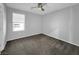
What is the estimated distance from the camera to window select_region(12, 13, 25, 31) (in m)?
1.29

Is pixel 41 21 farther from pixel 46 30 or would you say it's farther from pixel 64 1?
pixel 64 1

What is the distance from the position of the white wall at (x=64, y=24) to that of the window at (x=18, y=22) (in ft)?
1.45

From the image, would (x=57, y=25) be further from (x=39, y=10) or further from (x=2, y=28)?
(x=2, y=28)

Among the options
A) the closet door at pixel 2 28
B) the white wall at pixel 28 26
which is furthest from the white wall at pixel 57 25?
the closet door at pixel 2 28

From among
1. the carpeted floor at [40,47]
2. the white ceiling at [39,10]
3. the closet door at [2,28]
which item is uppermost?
the white ceiling at [39,10]

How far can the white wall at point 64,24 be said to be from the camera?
53.3 inches

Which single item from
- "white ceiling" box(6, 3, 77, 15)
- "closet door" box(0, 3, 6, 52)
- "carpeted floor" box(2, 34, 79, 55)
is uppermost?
"white ceiling" box(6, 3, 77, 15)

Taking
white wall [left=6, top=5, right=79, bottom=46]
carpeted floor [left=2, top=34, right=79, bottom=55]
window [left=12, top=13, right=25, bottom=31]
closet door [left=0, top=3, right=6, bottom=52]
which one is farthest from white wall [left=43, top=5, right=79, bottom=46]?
closet door [left=0, top=3, right=6, bottom=52]

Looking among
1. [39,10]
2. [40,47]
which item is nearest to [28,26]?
[39,10]

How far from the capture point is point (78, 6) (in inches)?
50.8

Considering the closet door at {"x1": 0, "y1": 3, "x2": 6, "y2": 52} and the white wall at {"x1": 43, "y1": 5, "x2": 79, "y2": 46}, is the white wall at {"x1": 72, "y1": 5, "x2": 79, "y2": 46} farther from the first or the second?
the closet door at {"x1": 0, "y1": 3, "x2": 6, "y2": 52}

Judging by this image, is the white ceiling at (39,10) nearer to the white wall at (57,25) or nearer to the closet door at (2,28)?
the white wall at (57,25)

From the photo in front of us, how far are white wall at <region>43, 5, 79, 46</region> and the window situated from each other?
442 mm

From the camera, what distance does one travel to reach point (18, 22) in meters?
1.32
